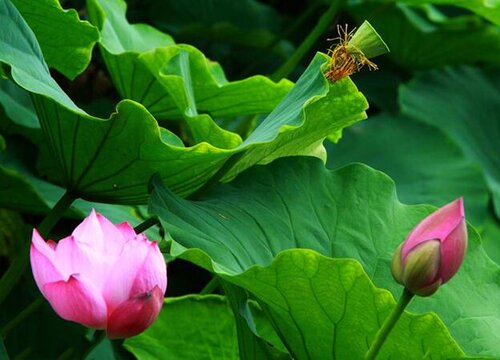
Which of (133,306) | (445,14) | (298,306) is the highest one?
(133,306)

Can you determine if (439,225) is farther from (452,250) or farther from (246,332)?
(246,332)

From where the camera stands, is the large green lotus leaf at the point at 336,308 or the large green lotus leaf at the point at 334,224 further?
the large green lotus leaf at the point at 334,224

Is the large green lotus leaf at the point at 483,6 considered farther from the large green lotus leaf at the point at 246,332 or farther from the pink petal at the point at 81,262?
the pink petal at the point at 81,262

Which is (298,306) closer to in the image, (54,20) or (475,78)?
(54,20)

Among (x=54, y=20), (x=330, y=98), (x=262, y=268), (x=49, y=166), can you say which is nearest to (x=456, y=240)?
(x=262, y=268)

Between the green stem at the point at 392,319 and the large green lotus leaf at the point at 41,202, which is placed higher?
the green stem at the point at 392,319

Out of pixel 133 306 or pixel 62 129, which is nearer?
pixel 133 306

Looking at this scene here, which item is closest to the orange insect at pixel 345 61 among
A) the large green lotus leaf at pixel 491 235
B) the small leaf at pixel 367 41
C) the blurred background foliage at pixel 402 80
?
the small leaf at pixel 367 41

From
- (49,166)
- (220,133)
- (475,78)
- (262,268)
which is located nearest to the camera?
(262,268)
